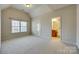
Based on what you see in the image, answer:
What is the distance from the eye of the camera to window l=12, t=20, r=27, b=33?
203 centimetres

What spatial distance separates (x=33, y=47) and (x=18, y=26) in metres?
0.52

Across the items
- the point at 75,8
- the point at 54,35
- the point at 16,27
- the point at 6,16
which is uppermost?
the point at 75,8

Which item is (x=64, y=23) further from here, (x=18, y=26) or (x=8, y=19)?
(x=8, y=19)

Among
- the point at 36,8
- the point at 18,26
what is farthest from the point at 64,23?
the point at 18,26

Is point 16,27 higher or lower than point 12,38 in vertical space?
higher

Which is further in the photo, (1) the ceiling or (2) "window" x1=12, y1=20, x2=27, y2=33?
(2) "window" x1=12, y1=20, x2=27, y2=33

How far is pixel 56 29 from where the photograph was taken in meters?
2.05

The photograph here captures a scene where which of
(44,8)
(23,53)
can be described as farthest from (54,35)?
(23,53)

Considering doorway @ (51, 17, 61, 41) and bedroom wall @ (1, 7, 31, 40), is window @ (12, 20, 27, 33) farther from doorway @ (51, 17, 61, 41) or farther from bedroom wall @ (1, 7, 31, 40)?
doorway @ (51, 17, 61, 41)

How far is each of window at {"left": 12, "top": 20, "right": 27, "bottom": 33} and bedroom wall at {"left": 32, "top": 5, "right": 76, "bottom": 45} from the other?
7.9 inches

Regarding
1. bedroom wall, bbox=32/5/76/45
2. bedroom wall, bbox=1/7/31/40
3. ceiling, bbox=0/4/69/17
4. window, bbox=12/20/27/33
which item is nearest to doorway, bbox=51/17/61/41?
bedroom wall, bbox=32/5/76/45

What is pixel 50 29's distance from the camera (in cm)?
209

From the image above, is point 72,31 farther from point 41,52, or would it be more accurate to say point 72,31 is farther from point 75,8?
point 41,52
